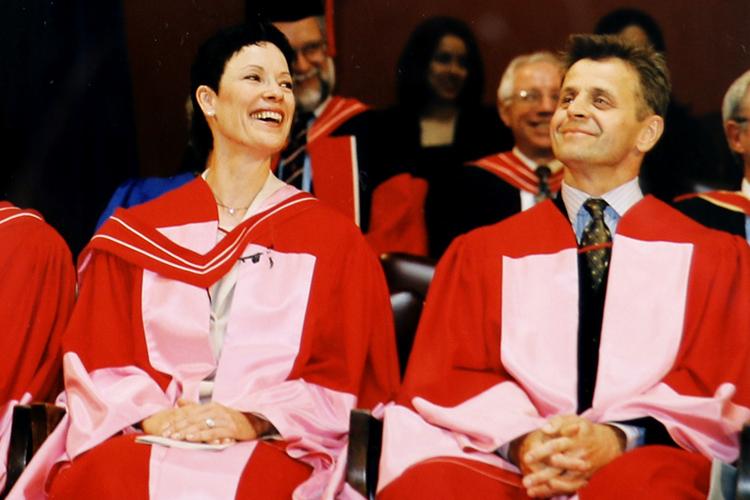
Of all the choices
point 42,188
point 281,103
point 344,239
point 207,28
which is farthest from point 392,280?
point 42,188

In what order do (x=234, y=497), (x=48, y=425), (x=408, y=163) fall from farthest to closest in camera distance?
(x=408, y=163), (x=48, y=425), (x=234, y=497)

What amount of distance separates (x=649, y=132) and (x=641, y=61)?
20 cm

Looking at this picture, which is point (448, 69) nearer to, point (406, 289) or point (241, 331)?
point (406, 289)

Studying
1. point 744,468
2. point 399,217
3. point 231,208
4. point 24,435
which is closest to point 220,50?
point 231,208

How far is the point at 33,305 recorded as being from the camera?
3.96 metres

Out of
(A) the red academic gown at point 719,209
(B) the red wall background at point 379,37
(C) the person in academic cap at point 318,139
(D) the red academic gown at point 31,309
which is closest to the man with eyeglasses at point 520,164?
(B) the red wall background at point 379,37

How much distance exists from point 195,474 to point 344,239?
2.82ft

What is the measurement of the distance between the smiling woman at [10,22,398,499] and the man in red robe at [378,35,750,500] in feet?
0.78

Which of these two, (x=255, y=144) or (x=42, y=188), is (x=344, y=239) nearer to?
(x=255, y=144)

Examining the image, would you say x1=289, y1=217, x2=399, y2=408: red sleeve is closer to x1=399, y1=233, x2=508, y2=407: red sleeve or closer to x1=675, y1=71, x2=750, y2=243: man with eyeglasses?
x1=399, y1=233, x2=508, y2=407: red sleeve

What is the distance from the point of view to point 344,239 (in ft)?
12.8

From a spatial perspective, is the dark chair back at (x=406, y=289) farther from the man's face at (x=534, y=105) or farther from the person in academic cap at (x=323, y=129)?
the man's face at (x=534, y=105)

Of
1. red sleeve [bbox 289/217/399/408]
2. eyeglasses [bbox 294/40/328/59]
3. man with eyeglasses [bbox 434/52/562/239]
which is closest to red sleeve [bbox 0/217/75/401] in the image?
red sleeve [bbox 289/217/399/408]

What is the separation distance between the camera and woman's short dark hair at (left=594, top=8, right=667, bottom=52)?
439cm
